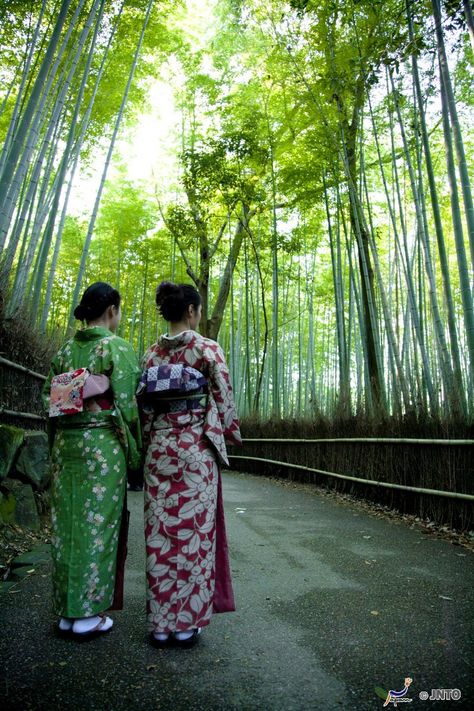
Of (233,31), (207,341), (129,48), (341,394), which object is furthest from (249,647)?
(233,31)

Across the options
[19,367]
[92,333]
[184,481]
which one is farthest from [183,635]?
[19,367]

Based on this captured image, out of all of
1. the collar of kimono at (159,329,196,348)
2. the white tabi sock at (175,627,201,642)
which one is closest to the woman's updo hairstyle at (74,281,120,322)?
the collar of kimono at (159,329,196,348)

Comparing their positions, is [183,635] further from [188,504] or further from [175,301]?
[175,301]

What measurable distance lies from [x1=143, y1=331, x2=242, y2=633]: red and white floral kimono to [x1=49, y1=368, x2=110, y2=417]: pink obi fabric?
0.73 ft

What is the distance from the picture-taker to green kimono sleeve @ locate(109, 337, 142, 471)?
70.2 inches

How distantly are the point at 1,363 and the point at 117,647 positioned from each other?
Result: 2.16 m

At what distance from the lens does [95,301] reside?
1.93 metres

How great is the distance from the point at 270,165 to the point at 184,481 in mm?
8299

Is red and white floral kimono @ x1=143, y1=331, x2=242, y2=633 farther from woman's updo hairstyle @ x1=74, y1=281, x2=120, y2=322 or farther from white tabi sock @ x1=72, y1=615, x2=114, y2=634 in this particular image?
woman's updo hairstyle @ x1=74, y1=281, x2=120, y2=322

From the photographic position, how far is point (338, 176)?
720cm

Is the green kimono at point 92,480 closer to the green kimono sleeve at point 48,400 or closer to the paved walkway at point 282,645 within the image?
the green kimono sleeve at point 48,400

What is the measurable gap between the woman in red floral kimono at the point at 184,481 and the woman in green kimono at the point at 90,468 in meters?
0.11

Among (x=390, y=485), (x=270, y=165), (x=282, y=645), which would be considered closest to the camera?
(x=282, y=645)

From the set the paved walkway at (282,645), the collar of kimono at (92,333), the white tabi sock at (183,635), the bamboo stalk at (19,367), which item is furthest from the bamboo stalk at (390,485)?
the bamboo stalk at (19,367)
